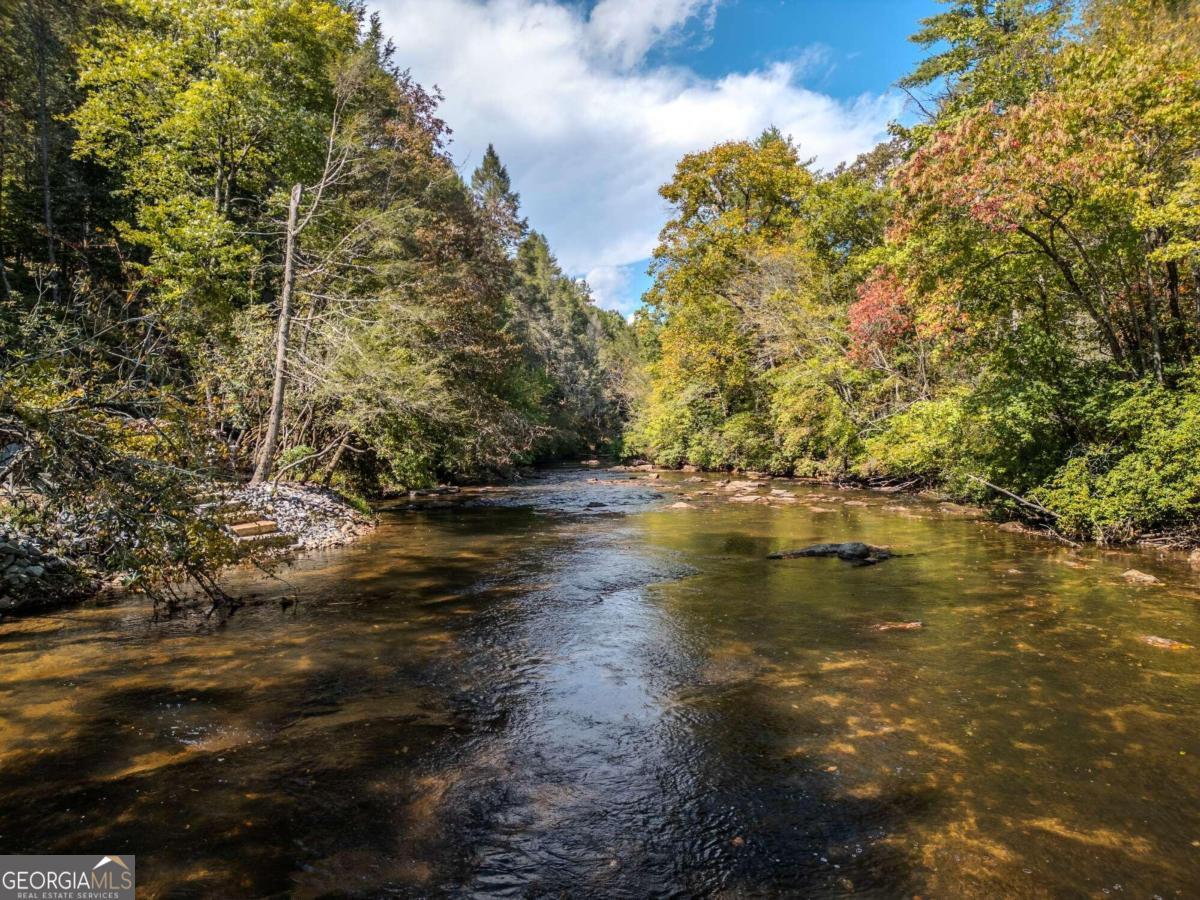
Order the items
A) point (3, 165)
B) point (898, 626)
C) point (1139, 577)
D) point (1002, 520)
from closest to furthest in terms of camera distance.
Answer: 1. point (898, 626)
2. point (1139, 577)
3. point (1002, 520)
4. point (3, 165)

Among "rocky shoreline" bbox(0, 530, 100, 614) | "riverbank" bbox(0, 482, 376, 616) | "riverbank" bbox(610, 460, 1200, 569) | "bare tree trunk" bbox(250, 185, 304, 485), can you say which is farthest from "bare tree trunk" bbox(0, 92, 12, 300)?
"riverbank" bbox(610, 460, 1200, 569)

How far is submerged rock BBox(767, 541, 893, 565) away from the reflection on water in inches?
70.6

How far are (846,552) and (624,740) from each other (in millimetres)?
8278

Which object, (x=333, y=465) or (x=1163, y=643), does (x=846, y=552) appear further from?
(x=333, y=465)

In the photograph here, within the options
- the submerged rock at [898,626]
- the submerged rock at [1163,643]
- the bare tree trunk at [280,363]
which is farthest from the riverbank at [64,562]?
the submerged rock at [1163,643]

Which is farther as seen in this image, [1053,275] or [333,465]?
[333,465]

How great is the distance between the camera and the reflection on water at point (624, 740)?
3.66 meters

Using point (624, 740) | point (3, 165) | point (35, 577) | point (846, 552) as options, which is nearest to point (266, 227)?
point (3, 165)

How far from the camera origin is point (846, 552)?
478 inches

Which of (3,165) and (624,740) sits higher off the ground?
(3,165)

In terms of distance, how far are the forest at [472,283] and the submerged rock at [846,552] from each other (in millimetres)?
4162

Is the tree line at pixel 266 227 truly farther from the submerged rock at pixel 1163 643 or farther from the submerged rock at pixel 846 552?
the submerged rock at pixel 1163 643

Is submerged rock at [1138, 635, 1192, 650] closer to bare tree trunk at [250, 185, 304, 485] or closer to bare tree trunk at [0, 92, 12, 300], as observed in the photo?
bare tree trunk at [250, 185, 304, 485]

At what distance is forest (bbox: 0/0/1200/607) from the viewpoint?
8891mm
